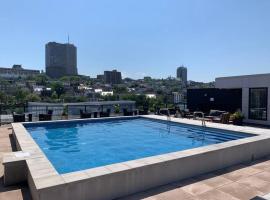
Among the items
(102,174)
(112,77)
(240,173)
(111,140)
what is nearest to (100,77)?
(112,77)

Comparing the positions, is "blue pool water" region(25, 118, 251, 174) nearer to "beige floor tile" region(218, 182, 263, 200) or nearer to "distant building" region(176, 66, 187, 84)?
"beige floor tile" region(218, 182, 263, 200)

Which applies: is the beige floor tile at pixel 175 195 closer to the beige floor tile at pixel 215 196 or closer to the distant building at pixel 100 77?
the beige floor tile at pixel 215 196

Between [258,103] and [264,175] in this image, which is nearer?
[264,175]

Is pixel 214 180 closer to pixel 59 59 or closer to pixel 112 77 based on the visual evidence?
pixel 112 77

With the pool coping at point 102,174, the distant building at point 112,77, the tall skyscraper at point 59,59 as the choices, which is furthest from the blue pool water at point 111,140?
the tall skyscraper at point 59,59

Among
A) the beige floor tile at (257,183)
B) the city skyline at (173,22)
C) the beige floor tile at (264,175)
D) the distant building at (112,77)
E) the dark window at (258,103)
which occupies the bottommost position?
the beige floor tile at (257,183)

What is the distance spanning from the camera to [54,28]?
17828mm

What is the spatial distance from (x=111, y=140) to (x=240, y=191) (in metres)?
5.05

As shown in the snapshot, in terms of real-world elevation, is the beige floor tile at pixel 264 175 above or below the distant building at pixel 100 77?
below

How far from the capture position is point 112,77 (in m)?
90.4

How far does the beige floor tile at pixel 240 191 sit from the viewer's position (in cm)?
351

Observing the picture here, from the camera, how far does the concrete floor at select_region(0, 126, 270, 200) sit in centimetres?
353

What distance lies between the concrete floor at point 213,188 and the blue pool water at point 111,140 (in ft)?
5.03

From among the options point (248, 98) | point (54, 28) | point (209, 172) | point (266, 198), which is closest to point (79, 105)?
point (54, 28)
